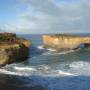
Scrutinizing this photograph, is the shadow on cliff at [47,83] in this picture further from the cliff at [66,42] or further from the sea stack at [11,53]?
the cliff at [66,42]

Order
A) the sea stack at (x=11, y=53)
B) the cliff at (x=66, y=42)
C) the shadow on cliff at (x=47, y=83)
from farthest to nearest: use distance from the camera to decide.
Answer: the cliff at (x=66, y=42), the sea stack at (x=11, y=53), the shadow on cliff at (x=47, y=83)

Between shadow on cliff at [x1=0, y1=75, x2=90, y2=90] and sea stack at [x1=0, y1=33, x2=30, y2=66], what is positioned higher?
sea stack at [x1=0, y1=33, x2=30, y2=66]

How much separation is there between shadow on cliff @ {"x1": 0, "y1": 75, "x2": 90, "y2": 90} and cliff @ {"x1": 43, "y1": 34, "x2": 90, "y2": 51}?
1770 inches

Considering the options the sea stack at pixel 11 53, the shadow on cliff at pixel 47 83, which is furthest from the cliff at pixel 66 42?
the shadow on cliff at pixel 47 83

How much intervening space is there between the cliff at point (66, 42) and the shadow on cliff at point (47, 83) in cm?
4497

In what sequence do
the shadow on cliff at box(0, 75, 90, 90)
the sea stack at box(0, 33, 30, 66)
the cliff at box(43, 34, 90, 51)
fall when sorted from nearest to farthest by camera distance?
the shadow on cliff at box(0, 75, 90, 90)
the sea stack at box(0, 33, 30, 66)
the cliff at box(43, 34, 90, 51)

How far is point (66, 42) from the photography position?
78500 mm

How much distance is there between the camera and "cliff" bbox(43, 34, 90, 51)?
76.6m

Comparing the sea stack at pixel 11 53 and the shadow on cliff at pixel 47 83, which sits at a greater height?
the sea stack at pixel 11 53

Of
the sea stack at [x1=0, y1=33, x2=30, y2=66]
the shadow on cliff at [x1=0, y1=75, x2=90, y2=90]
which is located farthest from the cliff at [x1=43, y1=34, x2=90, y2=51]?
the shadow on cliff at [x1=0, y1=75, x2=90, y2=90]

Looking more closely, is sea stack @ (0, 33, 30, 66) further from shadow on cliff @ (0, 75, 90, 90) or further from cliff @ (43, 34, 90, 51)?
cliff @ (43, 34, 90, 51)

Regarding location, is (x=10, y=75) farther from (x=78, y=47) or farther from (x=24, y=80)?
(x=78, y=47)

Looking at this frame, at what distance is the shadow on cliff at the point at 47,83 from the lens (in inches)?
1067

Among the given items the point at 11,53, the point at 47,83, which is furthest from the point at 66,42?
the point at 47,83
